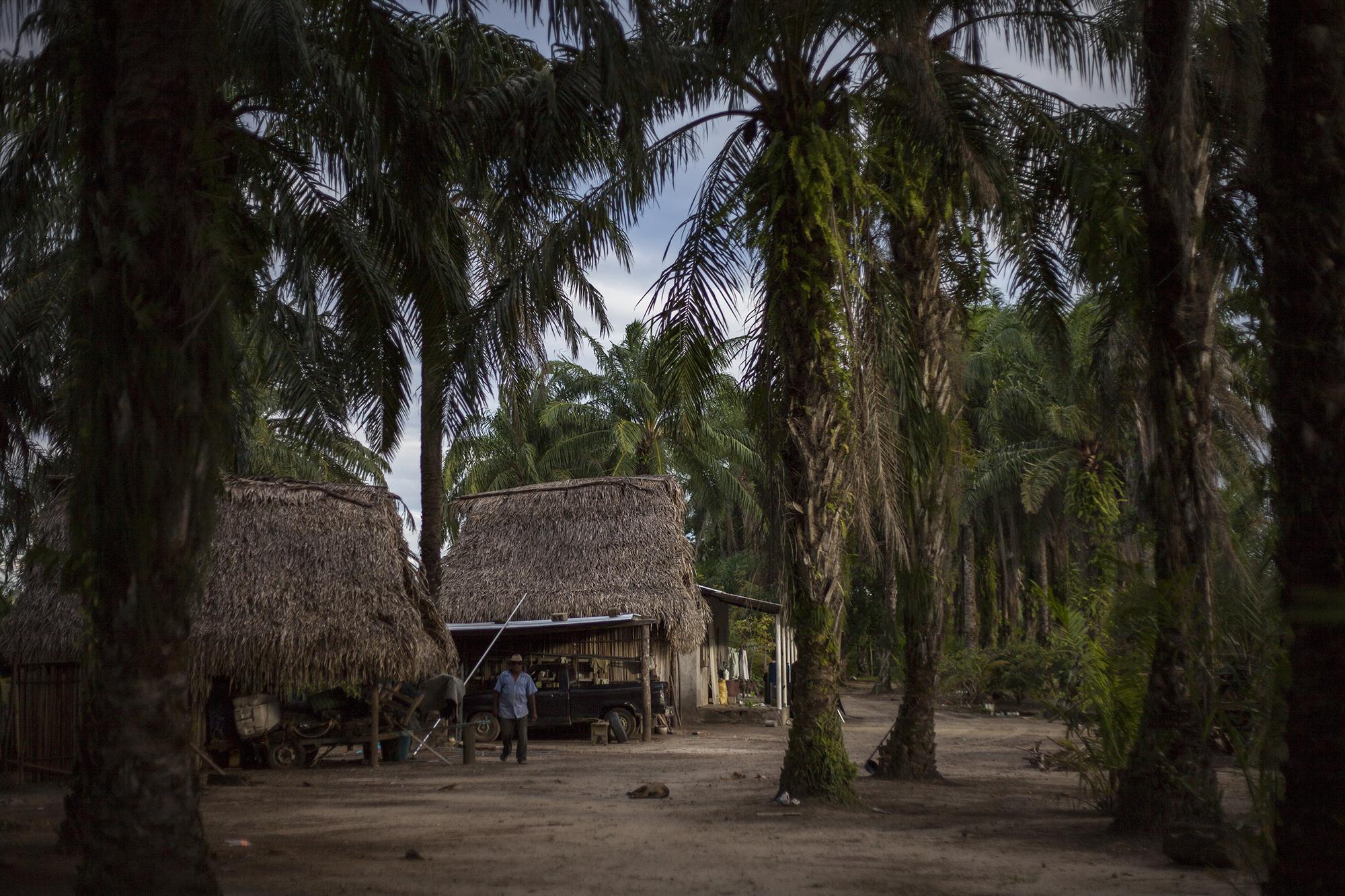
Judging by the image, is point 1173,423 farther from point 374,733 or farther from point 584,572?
point 584,572

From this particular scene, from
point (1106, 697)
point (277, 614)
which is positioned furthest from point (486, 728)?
point (1106, 697)

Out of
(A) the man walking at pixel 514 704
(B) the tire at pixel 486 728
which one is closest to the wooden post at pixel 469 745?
(A) the man walking at pixel 514 704

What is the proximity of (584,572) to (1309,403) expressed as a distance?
Answer: 2009cm

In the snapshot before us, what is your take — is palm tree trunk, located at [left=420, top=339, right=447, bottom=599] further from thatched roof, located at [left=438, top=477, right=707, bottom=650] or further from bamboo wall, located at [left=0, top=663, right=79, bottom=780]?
bamboo wall, located at [left=0, top=663, right=79, bottom=780]

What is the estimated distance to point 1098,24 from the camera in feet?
35.7

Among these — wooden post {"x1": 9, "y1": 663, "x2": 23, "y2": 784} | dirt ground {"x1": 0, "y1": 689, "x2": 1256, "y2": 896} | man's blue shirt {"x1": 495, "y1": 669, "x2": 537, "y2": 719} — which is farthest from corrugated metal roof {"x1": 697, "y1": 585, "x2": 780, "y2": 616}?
wooden post {"x1": 9, "y1": 663, "x2": 23, "y2": 784}

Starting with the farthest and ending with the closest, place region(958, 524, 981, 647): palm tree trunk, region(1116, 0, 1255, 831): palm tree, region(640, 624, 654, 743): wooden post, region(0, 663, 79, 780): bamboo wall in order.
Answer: region(958, 524, 981, 647): palm tree trunk < region(640, 624, 654, 743): wooden post < region(0, 663, 79, 780): bamboo wall < region(1116, 0, 1255, 831): palm tree

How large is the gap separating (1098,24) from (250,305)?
8.17 meters

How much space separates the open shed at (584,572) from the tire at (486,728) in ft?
4.97

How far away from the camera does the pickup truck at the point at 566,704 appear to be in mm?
22734

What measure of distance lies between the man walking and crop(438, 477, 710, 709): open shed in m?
4.31

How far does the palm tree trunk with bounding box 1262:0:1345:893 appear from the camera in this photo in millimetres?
4094

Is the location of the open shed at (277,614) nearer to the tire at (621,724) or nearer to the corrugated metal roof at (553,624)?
the corrugated metal roof at (553,624)

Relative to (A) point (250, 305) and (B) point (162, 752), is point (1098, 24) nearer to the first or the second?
(A) point (250, 305)
